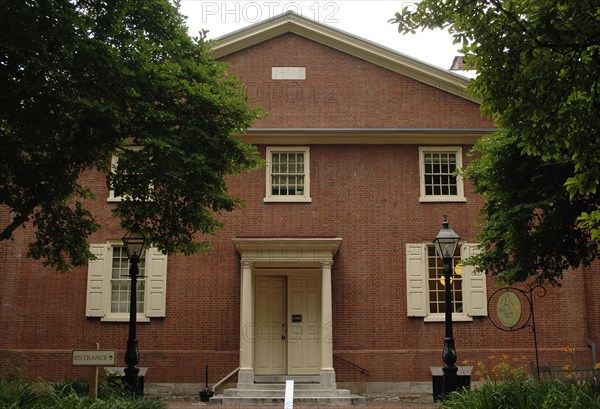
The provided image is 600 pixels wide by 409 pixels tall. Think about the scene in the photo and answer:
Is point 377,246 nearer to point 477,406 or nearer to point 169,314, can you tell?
point 169,314

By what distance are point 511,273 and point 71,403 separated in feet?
27.8

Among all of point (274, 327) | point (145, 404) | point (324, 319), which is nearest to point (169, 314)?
point (274, 327)

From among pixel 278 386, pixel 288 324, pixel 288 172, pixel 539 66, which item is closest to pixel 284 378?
pixel 278 386

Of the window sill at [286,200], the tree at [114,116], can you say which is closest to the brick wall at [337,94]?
the window sill at [286,200]

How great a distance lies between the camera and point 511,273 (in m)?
14.4

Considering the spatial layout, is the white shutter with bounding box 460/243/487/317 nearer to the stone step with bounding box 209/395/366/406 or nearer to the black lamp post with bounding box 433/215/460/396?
the stone step with bounding box 209/395/366/406

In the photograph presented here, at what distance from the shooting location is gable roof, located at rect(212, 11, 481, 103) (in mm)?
21625

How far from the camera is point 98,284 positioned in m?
20.3

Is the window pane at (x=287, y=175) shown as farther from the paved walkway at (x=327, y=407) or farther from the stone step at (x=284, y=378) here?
the paved walkway at (x=327, y=407)

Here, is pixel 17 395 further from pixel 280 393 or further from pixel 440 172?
pixel 440 172

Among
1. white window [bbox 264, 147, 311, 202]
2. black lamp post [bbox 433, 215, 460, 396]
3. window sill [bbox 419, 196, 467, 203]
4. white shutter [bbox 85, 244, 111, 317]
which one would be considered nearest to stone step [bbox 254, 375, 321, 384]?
white shutter [bbox 85, 244, 111, 317]

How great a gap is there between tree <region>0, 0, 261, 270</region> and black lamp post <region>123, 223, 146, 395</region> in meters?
0.97

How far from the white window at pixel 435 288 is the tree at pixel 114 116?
6656 millimetres

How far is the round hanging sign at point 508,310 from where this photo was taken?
20469mm
